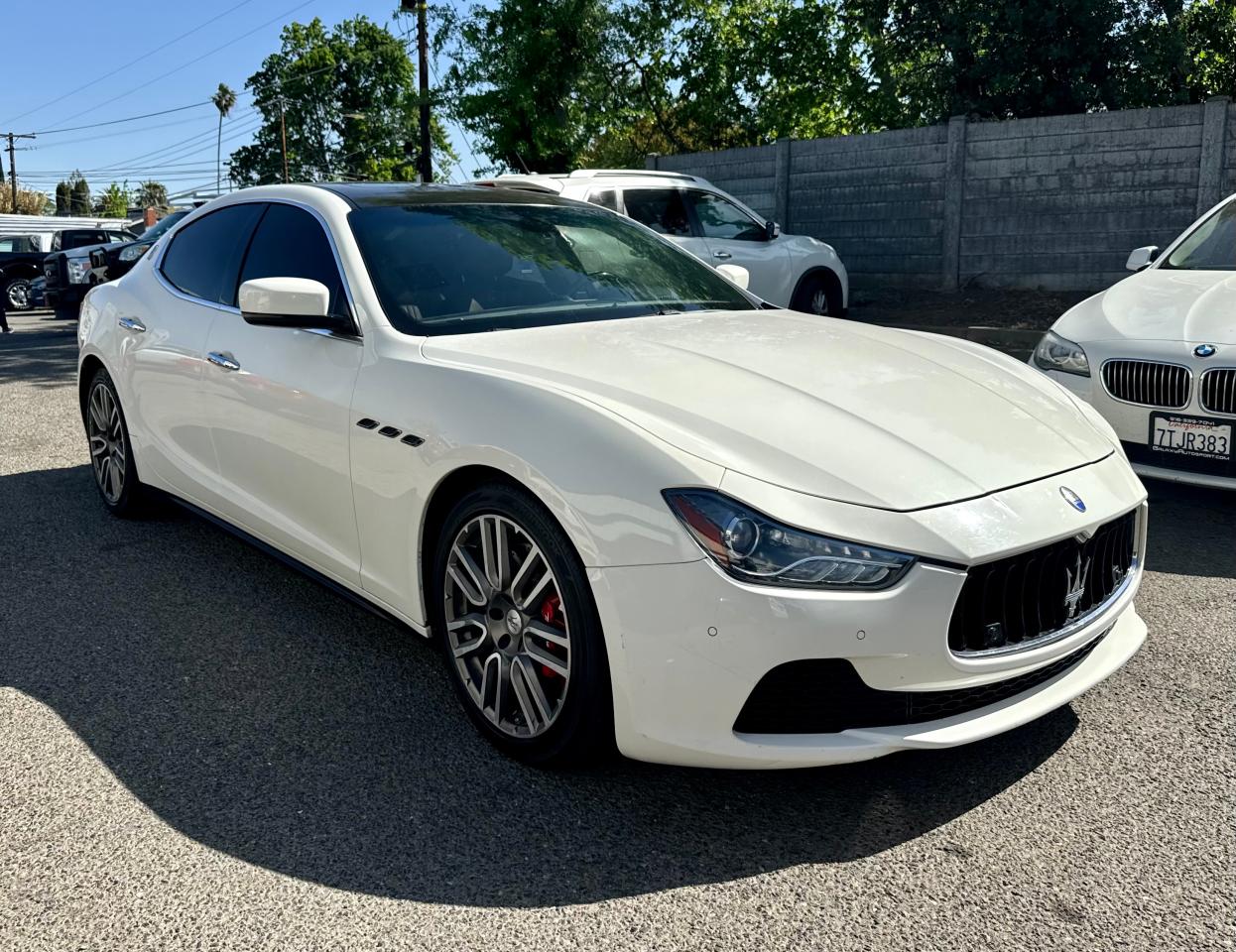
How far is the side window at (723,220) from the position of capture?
36.3 ft

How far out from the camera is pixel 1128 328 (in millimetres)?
5531

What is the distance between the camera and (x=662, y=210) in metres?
10.9

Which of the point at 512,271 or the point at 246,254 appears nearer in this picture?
the point at 512,271

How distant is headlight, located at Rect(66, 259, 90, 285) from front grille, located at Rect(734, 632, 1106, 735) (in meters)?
15.2

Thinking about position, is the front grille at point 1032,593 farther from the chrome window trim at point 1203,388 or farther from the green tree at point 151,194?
the green tree at point 151,194

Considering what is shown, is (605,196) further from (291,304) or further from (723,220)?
(291,304)

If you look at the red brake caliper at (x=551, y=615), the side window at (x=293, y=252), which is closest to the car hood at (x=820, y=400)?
the red brake caliper at (x=551, y=615)

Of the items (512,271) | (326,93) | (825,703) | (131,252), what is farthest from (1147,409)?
(326,93)

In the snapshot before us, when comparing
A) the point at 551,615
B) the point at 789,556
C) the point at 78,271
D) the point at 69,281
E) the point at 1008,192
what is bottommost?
the point at 551,615

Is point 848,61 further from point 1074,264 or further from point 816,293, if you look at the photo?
point 816,293

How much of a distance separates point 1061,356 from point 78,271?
15.0m

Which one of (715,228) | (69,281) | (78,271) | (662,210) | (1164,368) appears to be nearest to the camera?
(1164,368)

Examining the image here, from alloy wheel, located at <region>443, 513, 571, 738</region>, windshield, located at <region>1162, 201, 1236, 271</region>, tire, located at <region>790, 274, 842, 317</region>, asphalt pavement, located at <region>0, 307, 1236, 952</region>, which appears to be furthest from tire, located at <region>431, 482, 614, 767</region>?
tire, located at <region>790, 274, 842, 317</region>

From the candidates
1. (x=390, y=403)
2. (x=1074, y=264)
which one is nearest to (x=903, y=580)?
(x=390, y=403)
